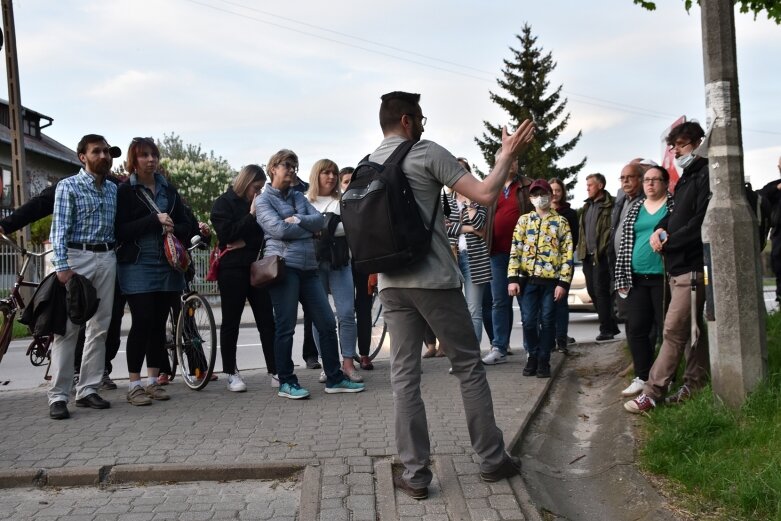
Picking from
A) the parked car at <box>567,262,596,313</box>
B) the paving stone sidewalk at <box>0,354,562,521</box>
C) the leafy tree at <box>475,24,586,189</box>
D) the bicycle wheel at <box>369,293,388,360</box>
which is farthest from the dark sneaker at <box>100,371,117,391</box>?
the leafy tree at <box>475,24,586,189</box>

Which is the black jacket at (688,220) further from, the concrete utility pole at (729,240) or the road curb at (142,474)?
the road curb at (142,474)

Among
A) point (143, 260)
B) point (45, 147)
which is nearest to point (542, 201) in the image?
point (143, 260)

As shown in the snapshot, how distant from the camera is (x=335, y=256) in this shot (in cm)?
723

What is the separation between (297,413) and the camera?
5855mm

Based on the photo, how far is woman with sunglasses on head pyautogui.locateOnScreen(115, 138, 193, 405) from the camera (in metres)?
6.39

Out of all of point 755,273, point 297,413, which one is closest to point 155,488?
point 297,413

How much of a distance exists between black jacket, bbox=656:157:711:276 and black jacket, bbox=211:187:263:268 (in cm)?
345

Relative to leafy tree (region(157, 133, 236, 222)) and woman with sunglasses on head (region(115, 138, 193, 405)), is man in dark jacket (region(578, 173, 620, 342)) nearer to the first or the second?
woman with sunglasses on head (region(115, 138, 193, 405))

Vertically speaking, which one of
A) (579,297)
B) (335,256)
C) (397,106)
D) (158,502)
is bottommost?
(158,502)

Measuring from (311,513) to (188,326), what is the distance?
149 inches

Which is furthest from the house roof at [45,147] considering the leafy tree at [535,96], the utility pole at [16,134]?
the leafy tree at [535,96]

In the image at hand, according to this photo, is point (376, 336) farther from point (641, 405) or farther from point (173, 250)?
point (641, 405)

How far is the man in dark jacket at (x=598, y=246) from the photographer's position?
A: 9672mm

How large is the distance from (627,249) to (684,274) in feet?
2.21
